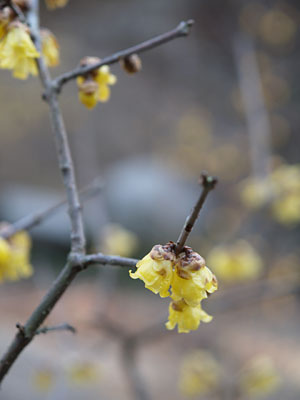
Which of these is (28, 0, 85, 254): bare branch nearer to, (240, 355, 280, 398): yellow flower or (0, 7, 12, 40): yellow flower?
(0, 7, 12, 40): yellow flower

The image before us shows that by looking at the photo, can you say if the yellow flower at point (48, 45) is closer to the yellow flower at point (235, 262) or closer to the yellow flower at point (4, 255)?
the yellow flower at point (4, 255)

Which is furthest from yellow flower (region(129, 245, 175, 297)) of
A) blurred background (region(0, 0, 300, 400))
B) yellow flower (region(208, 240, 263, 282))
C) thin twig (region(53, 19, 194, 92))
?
blurred background (region(0, 0, 300, 400))

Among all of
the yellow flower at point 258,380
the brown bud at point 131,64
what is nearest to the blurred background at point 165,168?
the yellow flower at point 258,380

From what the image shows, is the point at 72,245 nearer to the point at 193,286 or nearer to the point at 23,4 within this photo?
the point at 193,286

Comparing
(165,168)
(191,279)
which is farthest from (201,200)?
(165,168)

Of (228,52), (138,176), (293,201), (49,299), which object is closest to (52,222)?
(138,176)

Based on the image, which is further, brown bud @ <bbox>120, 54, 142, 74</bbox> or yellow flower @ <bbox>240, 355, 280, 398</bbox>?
yellow flower @ <bbox>240, 355, 280, 398</bbox>

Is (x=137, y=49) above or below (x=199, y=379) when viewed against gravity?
below
